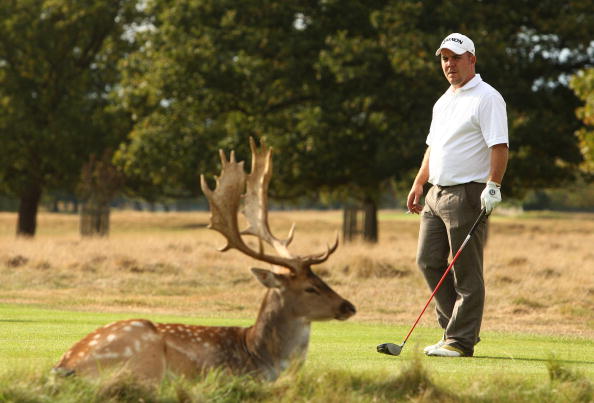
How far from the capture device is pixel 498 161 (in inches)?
311

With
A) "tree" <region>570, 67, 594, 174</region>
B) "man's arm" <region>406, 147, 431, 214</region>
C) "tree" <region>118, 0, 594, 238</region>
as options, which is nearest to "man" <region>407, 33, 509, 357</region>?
"man's arm" <region>406, 147, 431, 214</region>

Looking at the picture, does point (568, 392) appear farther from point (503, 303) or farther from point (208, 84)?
point (208, 84)

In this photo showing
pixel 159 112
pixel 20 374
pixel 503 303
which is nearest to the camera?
pixel 20 374

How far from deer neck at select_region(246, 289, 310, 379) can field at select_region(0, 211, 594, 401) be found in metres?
0.16

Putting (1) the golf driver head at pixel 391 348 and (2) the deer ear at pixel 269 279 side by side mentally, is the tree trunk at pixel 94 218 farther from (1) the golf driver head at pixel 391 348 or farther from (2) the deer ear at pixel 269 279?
(2) the deer ear at pixel 269 279

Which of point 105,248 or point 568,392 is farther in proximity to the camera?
point 105,248

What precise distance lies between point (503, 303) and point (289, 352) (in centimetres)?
1122

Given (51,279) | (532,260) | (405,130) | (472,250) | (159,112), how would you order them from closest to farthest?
1. (472,250)
2. (51,279)
3. (532,260)
4. (405,130)
5. (159,112)

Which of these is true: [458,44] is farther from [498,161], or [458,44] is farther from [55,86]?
[55,86]

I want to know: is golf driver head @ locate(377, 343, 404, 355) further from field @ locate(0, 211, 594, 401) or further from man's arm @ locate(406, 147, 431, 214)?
man's arm @ locate(406, 147, 431, 214)

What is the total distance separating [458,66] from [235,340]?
322 centimetres

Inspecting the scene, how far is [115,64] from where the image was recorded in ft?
119

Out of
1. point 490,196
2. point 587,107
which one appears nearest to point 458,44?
point 490,196

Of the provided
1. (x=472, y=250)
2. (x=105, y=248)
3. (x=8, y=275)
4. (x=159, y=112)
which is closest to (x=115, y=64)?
(x=159, y=112)
